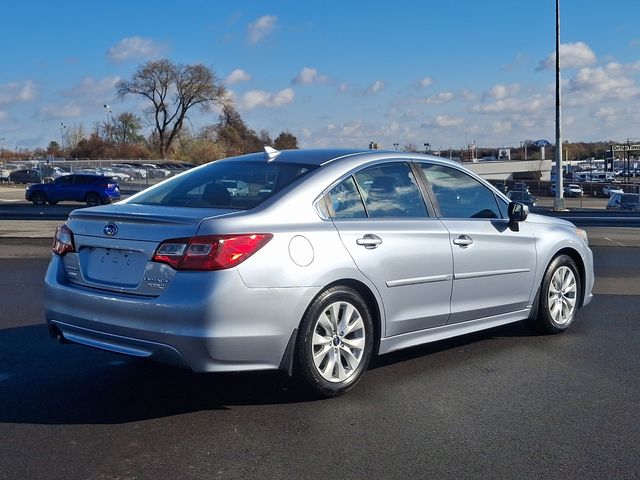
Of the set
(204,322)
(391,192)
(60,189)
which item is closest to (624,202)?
(60,189)

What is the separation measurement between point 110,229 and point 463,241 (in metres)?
2.65

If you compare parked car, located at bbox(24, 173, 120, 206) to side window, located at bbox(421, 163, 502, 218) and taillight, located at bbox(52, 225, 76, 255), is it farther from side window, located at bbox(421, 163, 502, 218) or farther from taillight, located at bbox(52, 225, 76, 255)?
taillight, located at bbox(52, 225, 76, 255)

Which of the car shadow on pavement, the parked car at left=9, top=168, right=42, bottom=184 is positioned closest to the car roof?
the car shadow on pavement

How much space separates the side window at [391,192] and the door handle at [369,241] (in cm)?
24

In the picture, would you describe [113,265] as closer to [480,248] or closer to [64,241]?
[64,241]

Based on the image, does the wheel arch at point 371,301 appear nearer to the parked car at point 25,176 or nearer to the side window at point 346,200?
the side window at point 346,200

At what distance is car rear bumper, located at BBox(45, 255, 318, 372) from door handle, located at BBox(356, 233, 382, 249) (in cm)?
57

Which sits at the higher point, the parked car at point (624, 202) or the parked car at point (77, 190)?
the parked car at point (77, 190)

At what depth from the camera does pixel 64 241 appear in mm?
5262

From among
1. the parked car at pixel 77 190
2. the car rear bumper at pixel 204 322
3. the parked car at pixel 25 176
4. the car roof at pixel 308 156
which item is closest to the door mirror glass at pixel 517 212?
the car roof at pixel 308 156

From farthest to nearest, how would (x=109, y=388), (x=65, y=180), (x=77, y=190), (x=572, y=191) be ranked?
(x=572, y=191), (x=65, y=180), (x=77, y=190), (x=109, y=388)

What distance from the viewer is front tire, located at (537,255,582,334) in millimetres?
6863

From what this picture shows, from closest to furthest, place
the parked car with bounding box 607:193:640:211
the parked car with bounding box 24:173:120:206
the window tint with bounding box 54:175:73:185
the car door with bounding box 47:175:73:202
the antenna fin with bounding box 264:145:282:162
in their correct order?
the antenna fin with bounding box 264:145:282:162 → the parked car with bounding box 24:173:120:206 → the car door with bounding box 47:175:73:202 → the window tint with bounding box 54:175:73:185 → the parked car with bounding box 607:193:640:211

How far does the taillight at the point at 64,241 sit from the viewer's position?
5203mm
